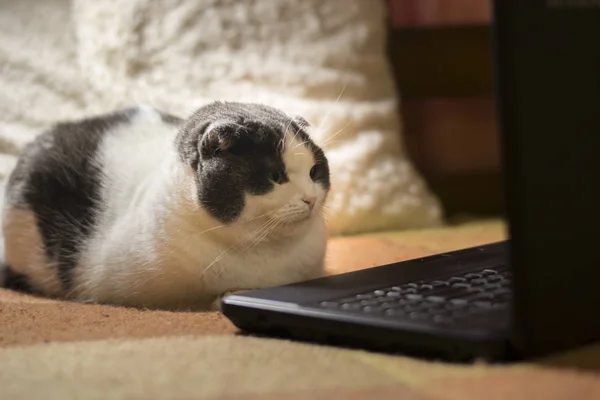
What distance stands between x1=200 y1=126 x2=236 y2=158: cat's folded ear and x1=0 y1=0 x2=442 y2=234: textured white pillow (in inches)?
21.7

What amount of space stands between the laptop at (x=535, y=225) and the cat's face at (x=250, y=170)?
0.88 feet

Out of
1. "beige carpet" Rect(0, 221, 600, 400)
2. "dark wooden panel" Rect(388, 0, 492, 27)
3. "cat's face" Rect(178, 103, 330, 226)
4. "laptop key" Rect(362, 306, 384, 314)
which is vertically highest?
"dark wooden panel" Rect(388, 0, 492, 27)

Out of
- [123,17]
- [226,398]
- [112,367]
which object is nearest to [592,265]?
[226,398]

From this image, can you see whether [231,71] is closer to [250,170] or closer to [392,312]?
[250,170]

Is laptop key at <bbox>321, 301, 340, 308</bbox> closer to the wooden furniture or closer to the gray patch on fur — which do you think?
the gray patch on fur

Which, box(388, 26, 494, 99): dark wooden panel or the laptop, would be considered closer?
the laptop

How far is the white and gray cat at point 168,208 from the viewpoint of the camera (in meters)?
1.08

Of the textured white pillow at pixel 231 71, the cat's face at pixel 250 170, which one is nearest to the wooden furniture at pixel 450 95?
the textured white pillow at pixel 231 71

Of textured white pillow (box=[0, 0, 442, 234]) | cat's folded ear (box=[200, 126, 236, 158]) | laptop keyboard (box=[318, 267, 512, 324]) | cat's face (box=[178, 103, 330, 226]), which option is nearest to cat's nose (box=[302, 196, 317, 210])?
cat's face (box=[178, 103, 330, 226])

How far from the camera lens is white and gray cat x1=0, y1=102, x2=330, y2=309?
1.08 meters

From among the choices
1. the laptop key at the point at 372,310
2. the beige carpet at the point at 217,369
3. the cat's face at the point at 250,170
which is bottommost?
the beige carpet at the point at 217,369

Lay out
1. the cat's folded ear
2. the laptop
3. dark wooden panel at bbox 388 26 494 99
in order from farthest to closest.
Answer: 1. dark wooden panel at bbox 388 26 494 99
2. the cat's folded ear
3. the laptop

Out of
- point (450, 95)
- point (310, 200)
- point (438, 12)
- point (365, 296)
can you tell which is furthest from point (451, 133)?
point (365, 296)

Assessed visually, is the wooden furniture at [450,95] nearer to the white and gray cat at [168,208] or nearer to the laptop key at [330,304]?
A: the white and gray cat at [168,208]
